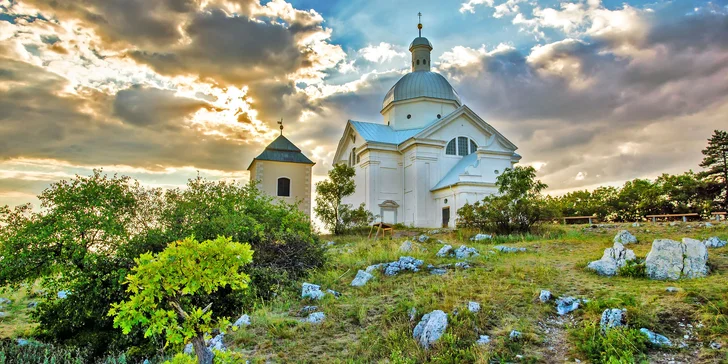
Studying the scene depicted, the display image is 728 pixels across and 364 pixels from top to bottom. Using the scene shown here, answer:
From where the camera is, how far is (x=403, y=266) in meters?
10.7

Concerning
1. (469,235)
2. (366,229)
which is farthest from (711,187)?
(366,229)

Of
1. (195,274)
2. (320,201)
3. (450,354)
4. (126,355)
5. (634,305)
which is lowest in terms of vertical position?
(126,355)

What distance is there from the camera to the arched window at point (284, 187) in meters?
31.8

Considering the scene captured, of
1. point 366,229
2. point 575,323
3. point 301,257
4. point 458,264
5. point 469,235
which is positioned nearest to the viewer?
point 575,323

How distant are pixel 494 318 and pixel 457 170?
22486mm

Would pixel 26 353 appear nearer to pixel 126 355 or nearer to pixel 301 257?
pixel 126 355

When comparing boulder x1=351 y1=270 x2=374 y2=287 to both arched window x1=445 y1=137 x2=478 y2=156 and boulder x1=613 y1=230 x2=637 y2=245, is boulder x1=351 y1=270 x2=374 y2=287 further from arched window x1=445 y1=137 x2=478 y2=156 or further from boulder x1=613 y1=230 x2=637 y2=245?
arched window x1=445 y1=137 x2=478 y2=156

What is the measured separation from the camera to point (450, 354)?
584 centimetres

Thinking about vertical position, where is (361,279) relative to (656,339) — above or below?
above

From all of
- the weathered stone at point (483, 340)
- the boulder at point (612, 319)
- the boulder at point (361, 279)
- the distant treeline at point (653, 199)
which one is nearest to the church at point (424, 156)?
the distant treeline at point (653, 199)

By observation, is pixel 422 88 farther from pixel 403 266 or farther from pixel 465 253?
pixel 403 266

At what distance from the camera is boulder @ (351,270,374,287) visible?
32.1 ft

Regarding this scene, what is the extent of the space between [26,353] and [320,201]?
18.5 meters

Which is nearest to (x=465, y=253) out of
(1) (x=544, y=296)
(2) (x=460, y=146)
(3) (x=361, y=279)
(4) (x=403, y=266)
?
(4) (x=403, y=266)
